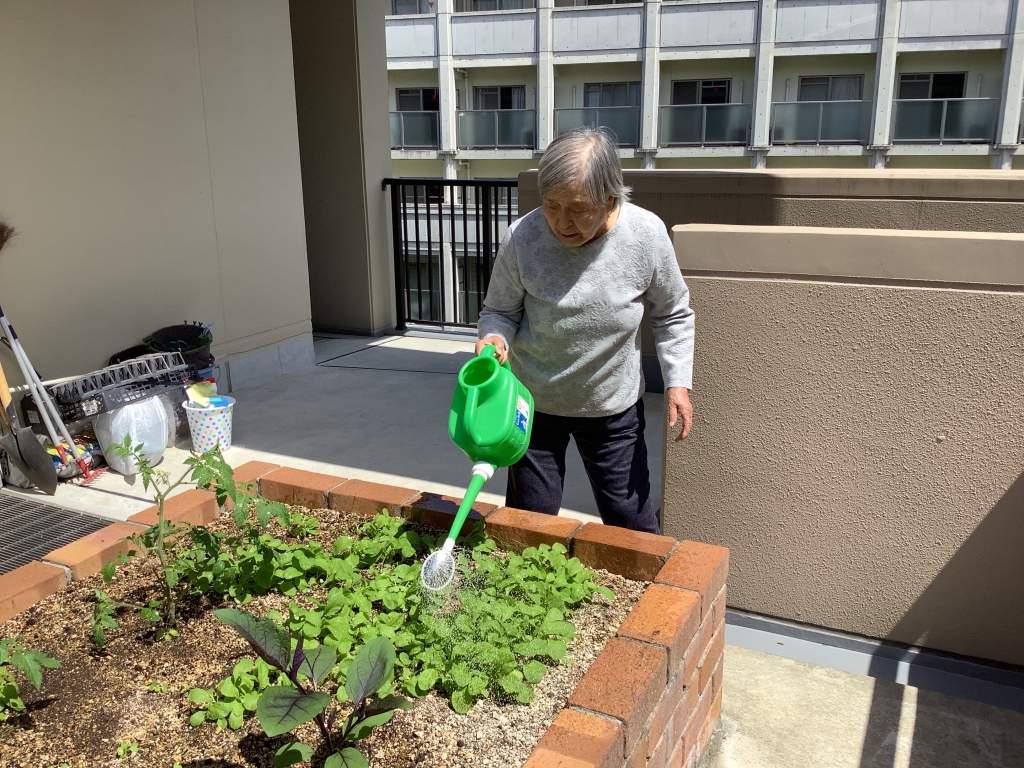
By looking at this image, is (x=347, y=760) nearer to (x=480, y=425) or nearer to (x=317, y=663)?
(x=317, y=663)

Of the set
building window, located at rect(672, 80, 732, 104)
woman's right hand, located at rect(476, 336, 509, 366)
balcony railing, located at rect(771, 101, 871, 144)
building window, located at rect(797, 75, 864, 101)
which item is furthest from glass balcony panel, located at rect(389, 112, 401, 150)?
woman's right hand, located at rect(476, 336, 509, 366)

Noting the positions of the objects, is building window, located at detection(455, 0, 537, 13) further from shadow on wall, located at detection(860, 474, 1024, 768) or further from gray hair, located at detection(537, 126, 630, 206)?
shadow on wall, located at detection(860, 474, 1024, 768)

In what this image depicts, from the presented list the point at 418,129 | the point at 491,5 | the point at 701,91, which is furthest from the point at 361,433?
the point at 491,5

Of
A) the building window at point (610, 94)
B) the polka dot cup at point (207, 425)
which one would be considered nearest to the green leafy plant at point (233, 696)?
the polka dot cup at point (207, 425)

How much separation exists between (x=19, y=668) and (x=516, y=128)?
2425 centimetres

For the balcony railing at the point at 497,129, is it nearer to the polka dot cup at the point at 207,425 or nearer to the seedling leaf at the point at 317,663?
the polka dot cup at the point at 207,425

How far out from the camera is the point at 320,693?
4.33ft

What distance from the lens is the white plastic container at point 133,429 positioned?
→ 359 cm

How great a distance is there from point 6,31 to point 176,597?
2976 mm

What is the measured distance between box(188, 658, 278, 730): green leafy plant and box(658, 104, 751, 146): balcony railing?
23120 mm

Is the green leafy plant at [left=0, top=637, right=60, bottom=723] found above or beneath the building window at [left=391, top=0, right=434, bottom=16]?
beneath

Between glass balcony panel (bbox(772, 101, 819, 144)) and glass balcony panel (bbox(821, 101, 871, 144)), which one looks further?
glass balcony panel (bbox(772, 101, 819, 144))

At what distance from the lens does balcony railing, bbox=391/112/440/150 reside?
24.7 meters

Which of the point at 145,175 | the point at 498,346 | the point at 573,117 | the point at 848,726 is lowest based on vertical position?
the point at 848,726
